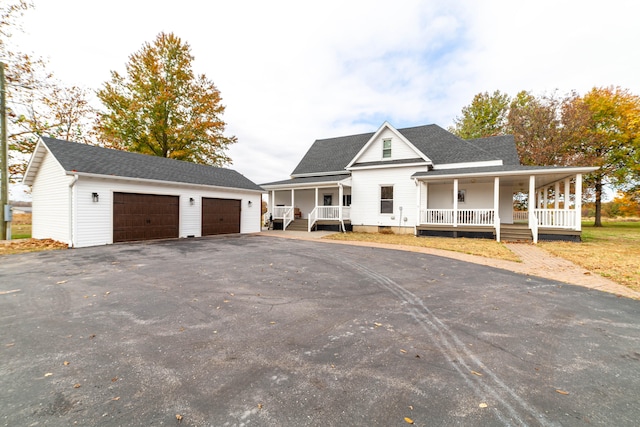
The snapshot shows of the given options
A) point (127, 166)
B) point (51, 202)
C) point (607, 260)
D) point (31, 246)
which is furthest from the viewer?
point (127, 166)

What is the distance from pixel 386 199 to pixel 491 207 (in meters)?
6.37

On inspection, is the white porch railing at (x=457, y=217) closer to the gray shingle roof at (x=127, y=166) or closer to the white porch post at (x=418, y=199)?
the white porch post at (x=418, y=199)

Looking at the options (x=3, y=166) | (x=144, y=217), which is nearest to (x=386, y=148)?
(x=144, y=217)

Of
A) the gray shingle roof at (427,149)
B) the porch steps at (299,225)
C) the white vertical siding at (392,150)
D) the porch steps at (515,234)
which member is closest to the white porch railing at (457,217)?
the porch steps at (515,234)

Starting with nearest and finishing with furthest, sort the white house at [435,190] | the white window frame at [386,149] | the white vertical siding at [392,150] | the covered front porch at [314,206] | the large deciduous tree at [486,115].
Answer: the white house at [435,190], the white vertical siding at [392,150], the white window frame at [386,149], the covered front porch at [314,206], the large deciduous tree at [486,115]

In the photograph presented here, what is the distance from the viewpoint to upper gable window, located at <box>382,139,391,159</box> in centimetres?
1731

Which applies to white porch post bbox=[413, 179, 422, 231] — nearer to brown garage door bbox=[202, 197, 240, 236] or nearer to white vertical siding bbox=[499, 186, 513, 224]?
white vertical siding bbox=[499, 186, 513, 224]

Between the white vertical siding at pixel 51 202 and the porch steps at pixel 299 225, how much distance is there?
40.8 feet

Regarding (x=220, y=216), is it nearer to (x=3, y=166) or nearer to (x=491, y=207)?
(x=3, y=166)

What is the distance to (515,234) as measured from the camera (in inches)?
521

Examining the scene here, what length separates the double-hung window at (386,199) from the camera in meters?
17.1

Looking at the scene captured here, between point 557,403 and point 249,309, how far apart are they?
3.83 metres

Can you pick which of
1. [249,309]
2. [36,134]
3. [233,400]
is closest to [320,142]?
[36,134]

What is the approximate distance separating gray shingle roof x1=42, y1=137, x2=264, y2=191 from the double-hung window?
375 inches
